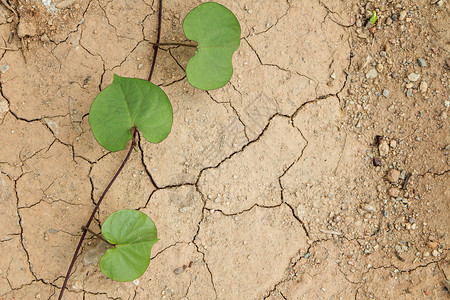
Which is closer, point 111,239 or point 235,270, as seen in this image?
point 111,239

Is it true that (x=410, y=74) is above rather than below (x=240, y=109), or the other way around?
above

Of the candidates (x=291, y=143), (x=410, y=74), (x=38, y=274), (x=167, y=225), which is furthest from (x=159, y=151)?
(x=410, y=74)

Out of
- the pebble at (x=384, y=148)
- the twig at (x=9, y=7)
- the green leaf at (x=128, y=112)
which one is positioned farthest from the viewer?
the pebble at (x=384, y=148)

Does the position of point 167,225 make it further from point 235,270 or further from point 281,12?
point 281,12

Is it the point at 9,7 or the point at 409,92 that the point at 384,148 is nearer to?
the point at 409,92

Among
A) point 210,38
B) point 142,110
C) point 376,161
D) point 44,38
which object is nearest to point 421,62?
point 376,161

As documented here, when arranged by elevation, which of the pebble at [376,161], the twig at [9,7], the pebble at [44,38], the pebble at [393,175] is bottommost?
the pebble at [393,175]

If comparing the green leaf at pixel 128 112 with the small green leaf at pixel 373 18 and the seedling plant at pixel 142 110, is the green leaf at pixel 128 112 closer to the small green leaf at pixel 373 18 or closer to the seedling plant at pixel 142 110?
the seedling plant at pixel 142 110

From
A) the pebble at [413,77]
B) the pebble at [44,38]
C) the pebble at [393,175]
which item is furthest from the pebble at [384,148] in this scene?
the pebble at [44,38]
